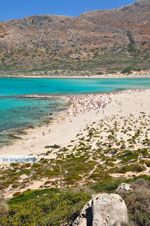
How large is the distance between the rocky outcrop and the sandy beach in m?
20.6

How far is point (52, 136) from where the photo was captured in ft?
129

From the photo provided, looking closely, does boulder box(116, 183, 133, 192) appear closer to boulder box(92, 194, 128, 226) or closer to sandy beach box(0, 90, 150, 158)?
boulder box(92, 194, 128, 226)

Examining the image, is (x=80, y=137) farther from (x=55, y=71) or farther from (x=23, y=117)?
(x=55, y=71)

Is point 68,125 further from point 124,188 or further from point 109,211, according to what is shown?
point 109,211

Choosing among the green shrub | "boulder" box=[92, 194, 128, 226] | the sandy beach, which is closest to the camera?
"boulder" box=[92, 194, 128, 226]

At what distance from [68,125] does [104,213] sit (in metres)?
37.4

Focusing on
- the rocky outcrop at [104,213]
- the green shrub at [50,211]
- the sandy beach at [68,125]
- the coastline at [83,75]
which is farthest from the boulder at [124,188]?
the coastline at [83,75]

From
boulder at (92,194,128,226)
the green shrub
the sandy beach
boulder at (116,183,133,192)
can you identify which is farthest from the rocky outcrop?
the sandy beach

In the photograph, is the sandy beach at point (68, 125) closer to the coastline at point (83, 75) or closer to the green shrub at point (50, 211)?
the green shrub at point (50, 211)

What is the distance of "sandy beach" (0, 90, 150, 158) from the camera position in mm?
34188

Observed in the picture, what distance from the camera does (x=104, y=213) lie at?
29.0ft

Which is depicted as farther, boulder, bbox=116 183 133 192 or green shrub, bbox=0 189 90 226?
boulder, bbox=116 183 133 192

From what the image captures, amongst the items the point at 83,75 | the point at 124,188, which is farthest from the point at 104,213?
the point at 83,75

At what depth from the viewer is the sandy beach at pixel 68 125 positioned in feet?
112
